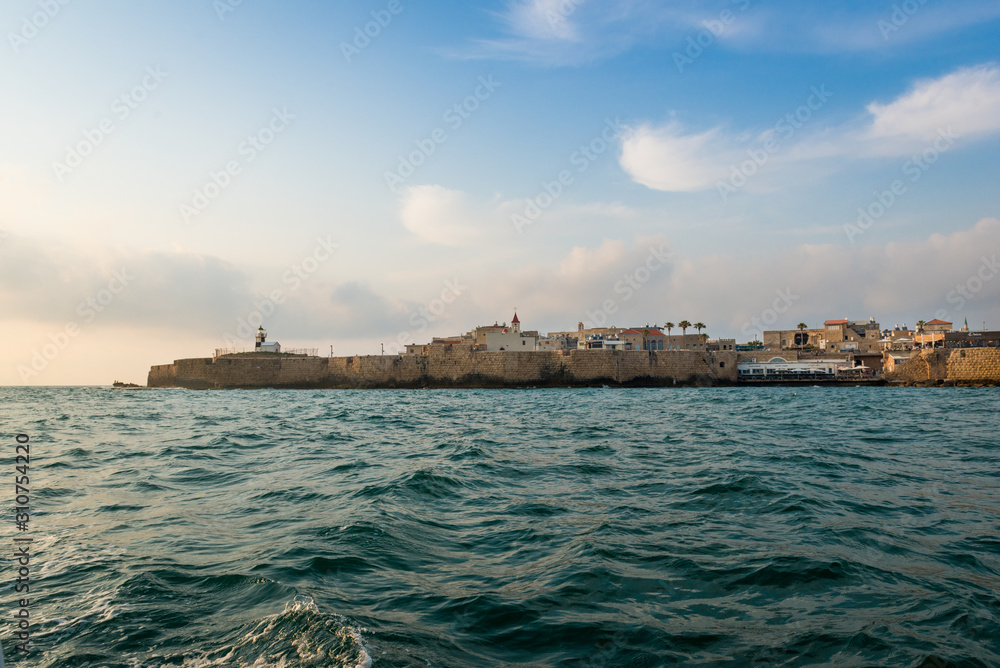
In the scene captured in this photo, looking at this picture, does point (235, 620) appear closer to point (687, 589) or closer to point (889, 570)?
point (687, 589)

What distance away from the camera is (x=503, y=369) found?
161 ft

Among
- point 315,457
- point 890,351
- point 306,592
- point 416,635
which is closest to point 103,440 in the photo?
point 315,457

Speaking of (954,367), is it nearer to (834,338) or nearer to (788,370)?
(788,370)

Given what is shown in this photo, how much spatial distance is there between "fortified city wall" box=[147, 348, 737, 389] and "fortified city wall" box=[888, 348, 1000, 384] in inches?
561

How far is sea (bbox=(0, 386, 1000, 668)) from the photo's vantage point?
3352 millimetres

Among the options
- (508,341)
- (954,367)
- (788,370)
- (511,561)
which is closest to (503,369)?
(508,341)

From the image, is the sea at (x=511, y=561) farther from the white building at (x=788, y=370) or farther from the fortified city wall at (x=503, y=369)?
the white building at (x=788, y=370)

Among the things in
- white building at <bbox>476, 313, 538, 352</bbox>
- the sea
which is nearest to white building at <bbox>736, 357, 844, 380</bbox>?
white building at <bbox>476, 313, 538, 352</bbox>

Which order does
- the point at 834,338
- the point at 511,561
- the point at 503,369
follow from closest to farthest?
1. the point at 511,561
2. the point at 503,369
3. the point at 834,338

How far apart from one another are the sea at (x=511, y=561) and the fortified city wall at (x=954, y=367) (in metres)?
43.9

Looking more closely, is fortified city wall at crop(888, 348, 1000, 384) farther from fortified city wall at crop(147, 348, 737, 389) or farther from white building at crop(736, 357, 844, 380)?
fortified city wall at crop(147, 348, 737, 389)

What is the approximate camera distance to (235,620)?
3693 mm

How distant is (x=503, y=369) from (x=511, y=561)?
44070mm

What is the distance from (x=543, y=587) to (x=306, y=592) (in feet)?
5.91
